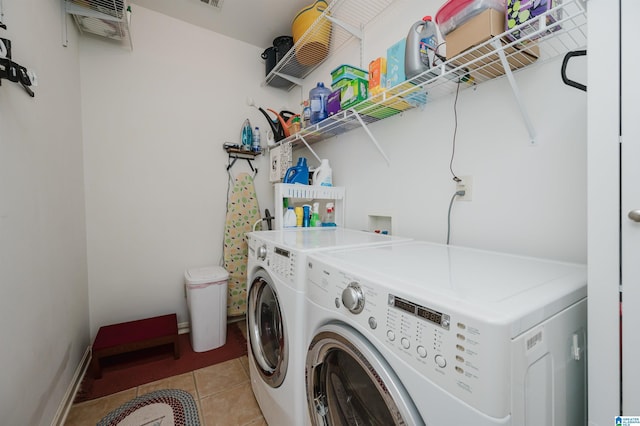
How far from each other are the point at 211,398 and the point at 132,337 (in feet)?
2.50

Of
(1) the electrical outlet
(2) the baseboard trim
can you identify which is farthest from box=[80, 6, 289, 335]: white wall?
(1) the electrical outlet

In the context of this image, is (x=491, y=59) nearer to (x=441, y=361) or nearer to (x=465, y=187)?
(x=465, y=187)

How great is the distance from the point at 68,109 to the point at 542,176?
2.65m

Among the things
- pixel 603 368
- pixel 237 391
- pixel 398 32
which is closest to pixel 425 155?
pixel 398 32

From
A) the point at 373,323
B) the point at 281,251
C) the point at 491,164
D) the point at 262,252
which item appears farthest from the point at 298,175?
the point at 373,323

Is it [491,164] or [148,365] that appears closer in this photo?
[491,164]

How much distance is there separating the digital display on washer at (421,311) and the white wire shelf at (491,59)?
90 cm

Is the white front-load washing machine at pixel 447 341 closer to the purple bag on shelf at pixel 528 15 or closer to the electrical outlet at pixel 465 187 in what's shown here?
the electrical outlet at pixel 465 187

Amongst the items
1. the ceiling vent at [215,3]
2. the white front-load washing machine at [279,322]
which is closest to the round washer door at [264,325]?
the white front-load washing machine at [279,322]

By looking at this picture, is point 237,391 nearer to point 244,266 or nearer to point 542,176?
point 244,266

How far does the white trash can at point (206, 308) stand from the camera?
6.58 ft

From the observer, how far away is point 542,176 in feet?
3.25

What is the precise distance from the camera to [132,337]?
1799mm

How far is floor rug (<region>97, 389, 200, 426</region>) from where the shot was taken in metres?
1.35
